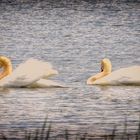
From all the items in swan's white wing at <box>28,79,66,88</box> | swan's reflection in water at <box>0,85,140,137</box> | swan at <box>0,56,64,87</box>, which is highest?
swan at <box>0,56,64,87</box>

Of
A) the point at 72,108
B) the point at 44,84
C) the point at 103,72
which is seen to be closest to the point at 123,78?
the point at 44,84

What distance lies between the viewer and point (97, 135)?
32.7 feet

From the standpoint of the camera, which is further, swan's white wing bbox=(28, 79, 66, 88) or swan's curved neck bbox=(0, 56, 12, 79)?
swan's curved neck bbox=(0, 56, 12, 79)

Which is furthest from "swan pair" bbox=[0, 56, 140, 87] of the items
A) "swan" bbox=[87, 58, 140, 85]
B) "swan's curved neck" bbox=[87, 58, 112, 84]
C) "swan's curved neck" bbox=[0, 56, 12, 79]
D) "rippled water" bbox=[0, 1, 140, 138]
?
"swan's curved neck" bbox=[0, 56, 12, 79]

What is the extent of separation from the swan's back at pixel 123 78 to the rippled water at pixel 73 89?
25 cm

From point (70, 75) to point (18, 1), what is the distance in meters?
54.0

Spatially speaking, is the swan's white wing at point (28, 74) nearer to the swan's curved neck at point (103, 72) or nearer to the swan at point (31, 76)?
the swan at point (31, 76)

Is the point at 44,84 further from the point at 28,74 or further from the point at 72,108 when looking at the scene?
the point at 72,108

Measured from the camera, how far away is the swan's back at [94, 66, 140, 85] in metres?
15.2

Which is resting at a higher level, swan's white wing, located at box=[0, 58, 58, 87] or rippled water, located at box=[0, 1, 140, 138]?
swan's white wing, located at box=[0, 58, 58, 87]

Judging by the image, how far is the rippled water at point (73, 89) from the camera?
11382 mm

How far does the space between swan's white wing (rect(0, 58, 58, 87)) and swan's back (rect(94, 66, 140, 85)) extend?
0.95 metres

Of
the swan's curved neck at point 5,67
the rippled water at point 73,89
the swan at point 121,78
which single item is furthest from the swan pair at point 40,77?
the swan's curved neck at point 5,67

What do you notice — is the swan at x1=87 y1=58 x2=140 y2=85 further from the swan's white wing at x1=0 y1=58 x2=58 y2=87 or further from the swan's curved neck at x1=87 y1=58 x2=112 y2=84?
the swan's white wing at x1=0 y1=58 x2=58 y2=87
